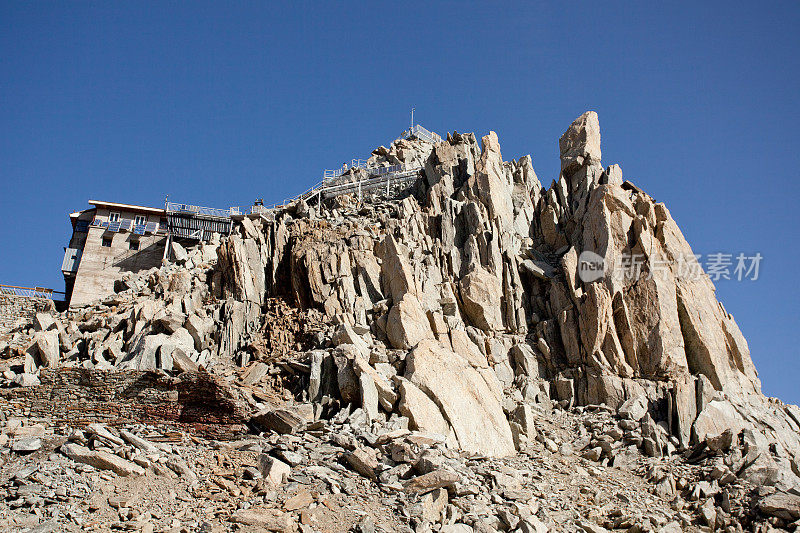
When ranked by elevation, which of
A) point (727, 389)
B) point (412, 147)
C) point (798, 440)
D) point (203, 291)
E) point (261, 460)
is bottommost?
point (261, 460)

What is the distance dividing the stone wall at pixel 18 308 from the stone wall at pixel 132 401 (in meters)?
18.1

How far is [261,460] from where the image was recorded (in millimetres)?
25797

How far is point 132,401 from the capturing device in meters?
30.2

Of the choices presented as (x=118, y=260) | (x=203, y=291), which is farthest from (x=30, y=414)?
(x=118, y=260)

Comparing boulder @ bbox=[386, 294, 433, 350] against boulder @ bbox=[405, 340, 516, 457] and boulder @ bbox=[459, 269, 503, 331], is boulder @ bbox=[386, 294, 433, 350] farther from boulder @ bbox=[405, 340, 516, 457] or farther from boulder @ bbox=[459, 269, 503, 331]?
boulder @ bbox=[459, 269, 503, 331]

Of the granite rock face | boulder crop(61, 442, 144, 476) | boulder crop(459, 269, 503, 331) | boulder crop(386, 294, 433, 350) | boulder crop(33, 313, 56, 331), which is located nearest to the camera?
boulder crop(61, 442, 144, 476)

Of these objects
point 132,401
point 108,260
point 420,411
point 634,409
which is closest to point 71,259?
point 108,260

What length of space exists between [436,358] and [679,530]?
43.3 ft

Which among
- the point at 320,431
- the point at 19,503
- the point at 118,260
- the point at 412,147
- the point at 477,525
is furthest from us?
the point at 412,147

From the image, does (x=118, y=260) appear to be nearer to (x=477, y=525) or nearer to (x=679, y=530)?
(x=477, y=525)

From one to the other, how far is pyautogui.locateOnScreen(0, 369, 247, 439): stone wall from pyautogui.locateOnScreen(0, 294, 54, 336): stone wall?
59.5 ft

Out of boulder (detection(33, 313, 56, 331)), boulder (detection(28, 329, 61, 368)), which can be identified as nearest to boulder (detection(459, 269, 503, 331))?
boulder (detection(28, 329, 61, 368))

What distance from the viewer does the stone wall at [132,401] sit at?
1145 inches

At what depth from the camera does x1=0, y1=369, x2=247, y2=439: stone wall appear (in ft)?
95.4
